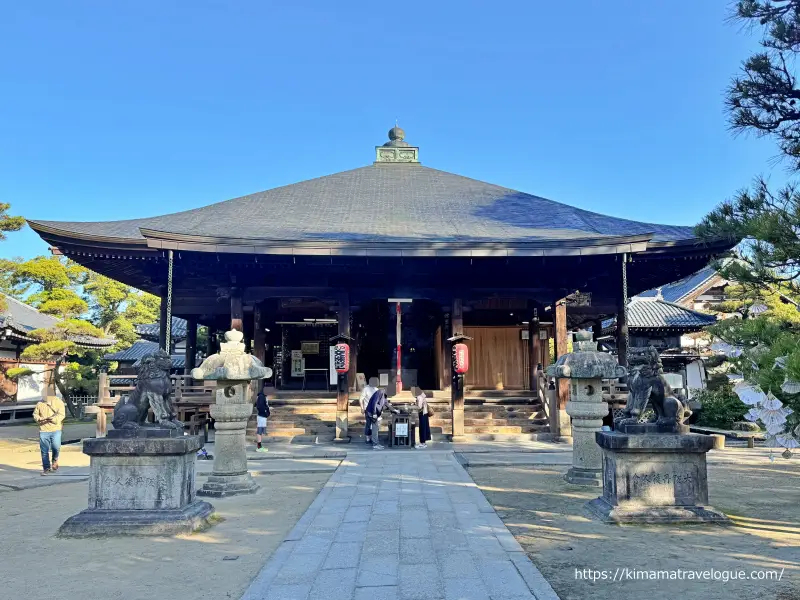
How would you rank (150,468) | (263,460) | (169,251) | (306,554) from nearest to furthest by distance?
1. (306,554)
2. (150,468)
3. (263,460)
4. (169,251)

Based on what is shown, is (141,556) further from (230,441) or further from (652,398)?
(652,398)

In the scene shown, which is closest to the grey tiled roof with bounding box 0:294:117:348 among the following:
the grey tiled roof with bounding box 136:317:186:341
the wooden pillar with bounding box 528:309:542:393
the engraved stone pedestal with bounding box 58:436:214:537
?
the grey tiled roof with bounding box 136:317:186:341

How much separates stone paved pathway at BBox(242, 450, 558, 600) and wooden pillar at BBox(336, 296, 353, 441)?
17.7 ft

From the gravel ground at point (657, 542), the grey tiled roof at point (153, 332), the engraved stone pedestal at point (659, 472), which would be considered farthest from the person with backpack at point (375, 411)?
the grey tiled roof at point (153, 332)

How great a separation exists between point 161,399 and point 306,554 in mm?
2590

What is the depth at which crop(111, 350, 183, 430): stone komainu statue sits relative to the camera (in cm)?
619

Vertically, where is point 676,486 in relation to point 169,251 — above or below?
below

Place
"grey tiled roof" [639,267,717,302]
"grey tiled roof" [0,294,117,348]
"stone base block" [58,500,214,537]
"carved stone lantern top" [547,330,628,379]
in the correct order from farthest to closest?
1. "grey tiled roof" [639,267,717,302]
2. "grey tiled roof" [0,294,117,348]
3. "carved stone lantern top" [547,330,628,379]
4. "stone base block" [58,500,214,537]

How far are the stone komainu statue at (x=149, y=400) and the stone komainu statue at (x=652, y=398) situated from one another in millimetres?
5319

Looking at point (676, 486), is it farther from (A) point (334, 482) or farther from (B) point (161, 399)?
(B) point (161, 399)

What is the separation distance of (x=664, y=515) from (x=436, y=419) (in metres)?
8.79

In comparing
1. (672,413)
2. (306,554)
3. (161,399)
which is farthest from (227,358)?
(672,413)

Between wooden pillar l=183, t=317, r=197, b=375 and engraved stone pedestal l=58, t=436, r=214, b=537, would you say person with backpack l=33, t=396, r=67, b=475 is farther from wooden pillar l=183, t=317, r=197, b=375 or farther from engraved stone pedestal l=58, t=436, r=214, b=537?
wooden pillar l=183, t=317, r=197, b=375

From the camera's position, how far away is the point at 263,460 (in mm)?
11062
